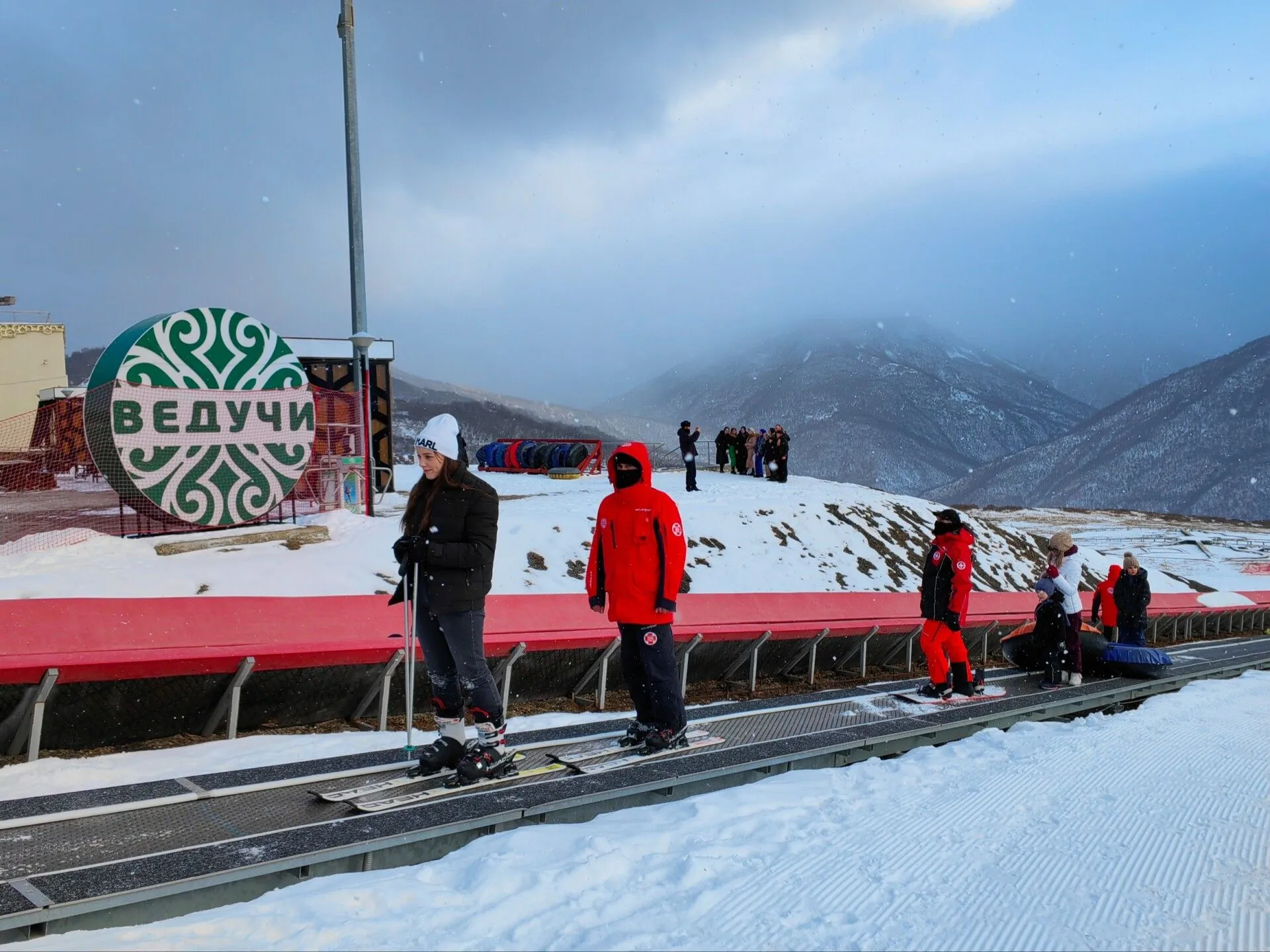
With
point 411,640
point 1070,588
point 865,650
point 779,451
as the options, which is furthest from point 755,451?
point 411,640

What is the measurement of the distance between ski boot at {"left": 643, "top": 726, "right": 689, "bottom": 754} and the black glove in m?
1.89

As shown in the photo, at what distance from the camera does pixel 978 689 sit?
8547 millimetres

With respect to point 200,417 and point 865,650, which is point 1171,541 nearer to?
point 865,650

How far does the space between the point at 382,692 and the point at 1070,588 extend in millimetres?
7002

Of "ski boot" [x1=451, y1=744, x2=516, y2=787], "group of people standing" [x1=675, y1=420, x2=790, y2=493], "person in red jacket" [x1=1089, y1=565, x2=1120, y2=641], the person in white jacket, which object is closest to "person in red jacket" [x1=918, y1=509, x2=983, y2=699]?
the person in white jacket

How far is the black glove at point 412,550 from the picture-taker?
4.83 meters

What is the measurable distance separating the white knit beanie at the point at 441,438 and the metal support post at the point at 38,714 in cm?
259

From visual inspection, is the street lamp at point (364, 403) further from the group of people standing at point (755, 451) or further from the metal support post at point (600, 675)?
the group of people standing at point (755, 451)

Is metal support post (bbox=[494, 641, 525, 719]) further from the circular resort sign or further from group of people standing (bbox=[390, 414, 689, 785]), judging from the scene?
the circular resort sign

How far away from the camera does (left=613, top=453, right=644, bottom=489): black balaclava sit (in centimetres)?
584

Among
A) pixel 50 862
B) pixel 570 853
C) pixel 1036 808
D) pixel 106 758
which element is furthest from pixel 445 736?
pixel 1036 808

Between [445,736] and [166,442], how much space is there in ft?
26.3

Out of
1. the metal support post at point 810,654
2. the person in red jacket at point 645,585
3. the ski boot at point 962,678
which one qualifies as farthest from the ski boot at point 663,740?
the metal support post at point 810,654

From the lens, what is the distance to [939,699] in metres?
8.05
